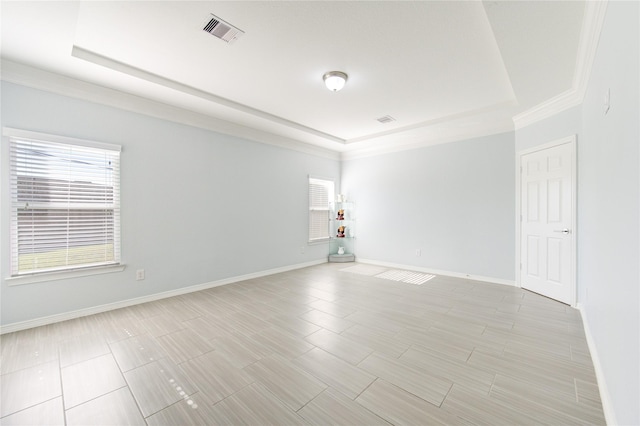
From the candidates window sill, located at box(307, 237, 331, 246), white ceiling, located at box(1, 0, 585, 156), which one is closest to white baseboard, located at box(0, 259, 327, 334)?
window sill, located at box(307, 237, 331, 246)

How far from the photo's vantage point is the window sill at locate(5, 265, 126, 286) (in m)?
2.70

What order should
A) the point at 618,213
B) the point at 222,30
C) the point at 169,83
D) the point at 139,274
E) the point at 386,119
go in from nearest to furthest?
the point at 618,213 < the point at 222,30 < the point at 169,83 < the point at 139,274 < the point at 386,119

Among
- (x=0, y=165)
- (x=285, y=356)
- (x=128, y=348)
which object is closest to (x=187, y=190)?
(x=0, y=165)

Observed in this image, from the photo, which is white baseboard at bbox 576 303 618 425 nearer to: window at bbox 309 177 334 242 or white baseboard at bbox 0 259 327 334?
white baseboard at bbox 0 259 327 334

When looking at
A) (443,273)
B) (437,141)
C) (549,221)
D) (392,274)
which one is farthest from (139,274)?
(549,221)

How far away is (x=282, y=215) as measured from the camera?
5.32 meters

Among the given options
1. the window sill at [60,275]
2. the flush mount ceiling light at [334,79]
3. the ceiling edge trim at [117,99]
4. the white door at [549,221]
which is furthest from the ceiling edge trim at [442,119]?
the window sill at [60,275]

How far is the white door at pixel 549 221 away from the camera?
3.39 meters

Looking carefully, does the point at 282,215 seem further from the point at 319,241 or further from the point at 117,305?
the point at 117,305

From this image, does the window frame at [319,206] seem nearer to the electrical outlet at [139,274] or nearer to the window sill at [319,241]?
the window sill at [319,241]

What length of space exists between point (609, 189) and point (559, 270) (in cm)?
246

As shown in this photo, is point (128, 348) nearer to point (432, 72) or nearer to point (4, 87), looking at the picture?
point (4, 87)

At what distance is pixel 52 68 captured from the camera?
9.04 feet

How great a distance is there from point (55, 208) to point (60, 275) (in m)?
0.74
